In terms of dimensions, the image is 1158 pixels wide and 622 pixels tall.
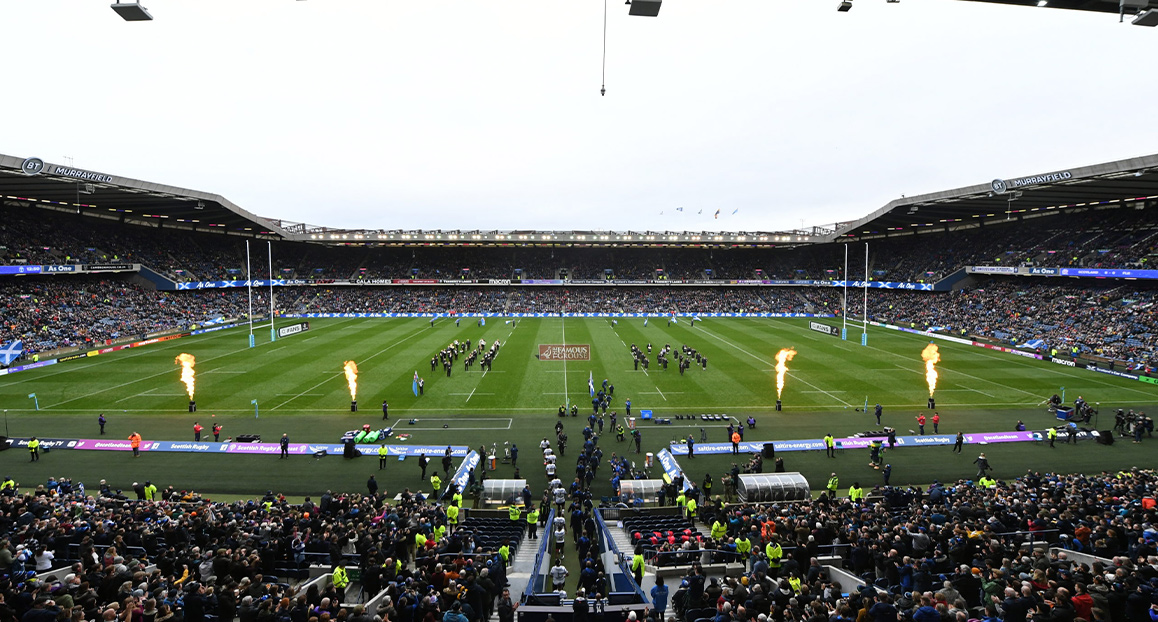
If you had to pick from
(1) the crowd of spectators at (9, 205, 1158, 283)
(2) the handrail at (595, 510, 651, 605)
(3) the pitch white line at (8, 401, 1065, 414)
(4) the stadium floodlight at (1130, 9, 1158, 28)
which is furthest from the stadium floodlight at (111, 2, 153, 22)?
(1) the crowd of spectators at (9, 205, 1158, 283)

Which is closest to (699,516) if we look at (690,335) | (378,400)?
(378,400)

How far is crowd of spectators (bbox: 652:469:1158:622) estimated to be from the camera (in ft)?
23.0

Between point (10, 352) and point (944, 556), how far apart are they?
185 ft

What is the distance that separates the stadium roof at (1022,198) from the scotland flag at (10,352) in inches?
3091

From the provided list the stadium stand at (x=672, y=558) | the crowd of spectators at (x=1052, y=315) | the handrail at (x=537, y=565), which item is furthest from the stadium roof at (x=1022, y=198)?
the handrail at (x=537, y=565)

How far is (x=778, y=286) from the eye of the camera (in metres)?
89.9

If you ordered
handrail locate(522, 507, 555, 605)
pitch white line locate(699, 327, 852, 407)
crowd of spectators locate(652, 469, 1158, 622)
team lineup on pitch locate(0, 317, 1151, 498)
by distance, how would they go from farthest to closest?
pitch white line locate(699, 327, 852, 407) < team lineup on pitch locate(0, 317, 1151, 498) < handrail locate(522, 507, 555, 605) < crowd of spectators locate(652, 469, 1158, 622)

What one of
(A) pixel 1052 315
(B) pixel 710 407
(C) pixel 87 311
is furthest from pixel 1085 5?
(C) pixel 87 311

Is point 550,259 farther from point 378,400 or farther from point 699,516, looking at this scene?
point 699,516

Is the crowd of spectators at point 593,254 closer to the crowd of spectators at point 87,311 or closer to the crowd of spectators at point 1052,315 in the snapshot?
the crowd of spectators at point 1052,315

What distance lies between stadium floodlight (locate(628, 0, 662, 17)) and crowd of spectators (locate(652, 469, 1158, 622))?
28.7 ft

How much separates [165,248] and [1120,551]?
292ft

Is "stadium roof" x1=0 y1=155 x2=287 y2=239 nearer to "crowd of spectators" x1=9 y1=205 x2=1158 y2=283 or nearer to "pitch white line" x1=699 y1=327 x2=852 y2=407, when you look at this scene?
"crowd of spectators" x1=9 y1=205 x2=1158 y2=283

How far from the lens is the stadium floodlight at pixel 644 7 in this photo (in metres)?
8.02
